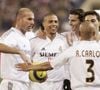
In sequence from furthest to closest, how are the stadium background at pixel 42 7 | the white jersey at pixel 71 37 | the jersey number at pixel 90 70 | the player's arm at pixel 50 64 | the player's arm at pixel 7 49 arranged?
the stadium background at pixel 42 7 < the white jersey at pixel 71 37 < the player's arm at pixel 7 49 < the player's arm at pixel 50 64 < the jersey number at pixel 90 70

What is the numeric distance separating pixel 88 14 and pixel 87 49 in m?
0.91

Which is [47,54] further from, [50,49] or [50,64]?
[50,64]

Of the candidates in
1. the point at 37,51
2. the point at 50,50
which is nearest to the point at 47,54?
the point at 50,50

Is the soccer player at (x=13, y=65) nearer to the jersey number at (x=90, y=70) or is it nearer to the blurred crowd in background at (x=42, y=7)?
the jersey number at (x=90, y=70)

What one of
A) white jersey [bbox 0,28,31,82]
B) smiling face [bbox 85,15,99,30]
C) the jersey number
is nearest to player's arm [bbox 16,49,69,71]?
the jersey number

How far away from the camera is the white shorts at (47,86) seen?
6703mm

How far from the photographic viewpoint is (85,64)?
497cm

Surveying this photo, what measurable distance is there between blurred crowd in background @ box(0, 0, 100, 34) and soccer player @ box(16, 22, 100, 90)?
583 cm

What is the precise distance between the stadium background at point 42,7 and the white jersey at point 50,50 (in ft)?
13.1

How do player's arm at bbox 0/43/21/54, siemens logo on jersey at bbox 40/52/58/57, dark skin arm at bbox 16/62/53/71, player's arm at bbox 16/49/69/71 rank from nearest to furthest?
player's arm at bbox 16/49/69/71 → dark skin arm at bbox 16/62/53/71 → player's arm at bbox 0/43/21/54 → siemens logo on jersey at bbox 40/52/58/57

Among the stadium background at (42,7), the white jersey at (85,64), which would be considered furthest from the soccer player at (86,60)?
the stadium background at (42,7)

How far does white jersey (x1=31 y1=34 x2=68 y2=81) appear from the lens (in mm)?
6664

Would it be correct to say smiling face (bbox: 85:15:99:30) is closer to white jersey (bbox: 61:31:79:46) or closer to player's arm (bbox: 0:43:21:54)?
player's arm (bbox: 0:43:21:54)

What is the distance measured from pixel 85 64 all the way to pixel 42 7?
6.71 m
